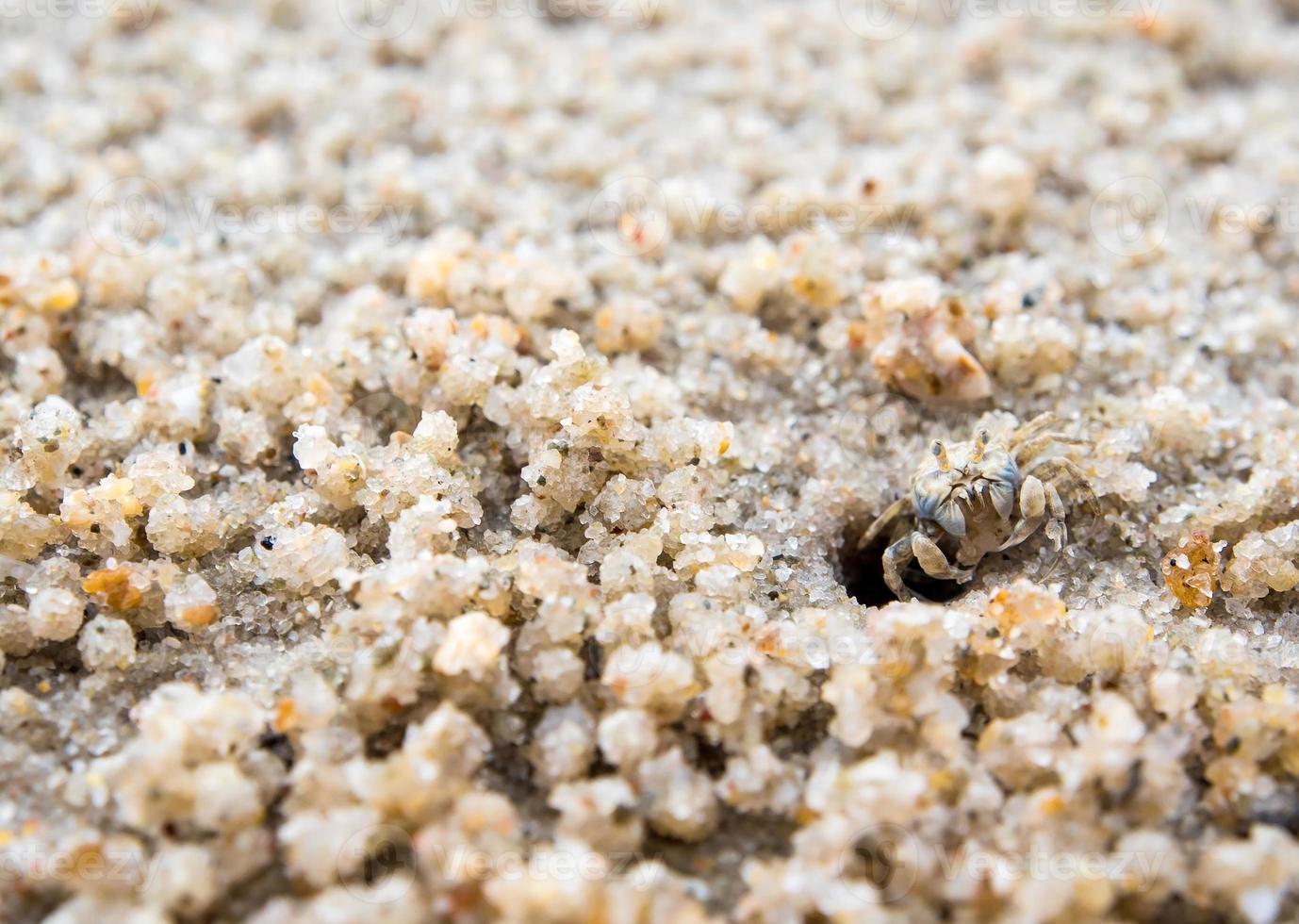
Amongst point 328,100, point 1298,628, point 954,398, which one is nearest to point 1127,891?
point 1298,628
